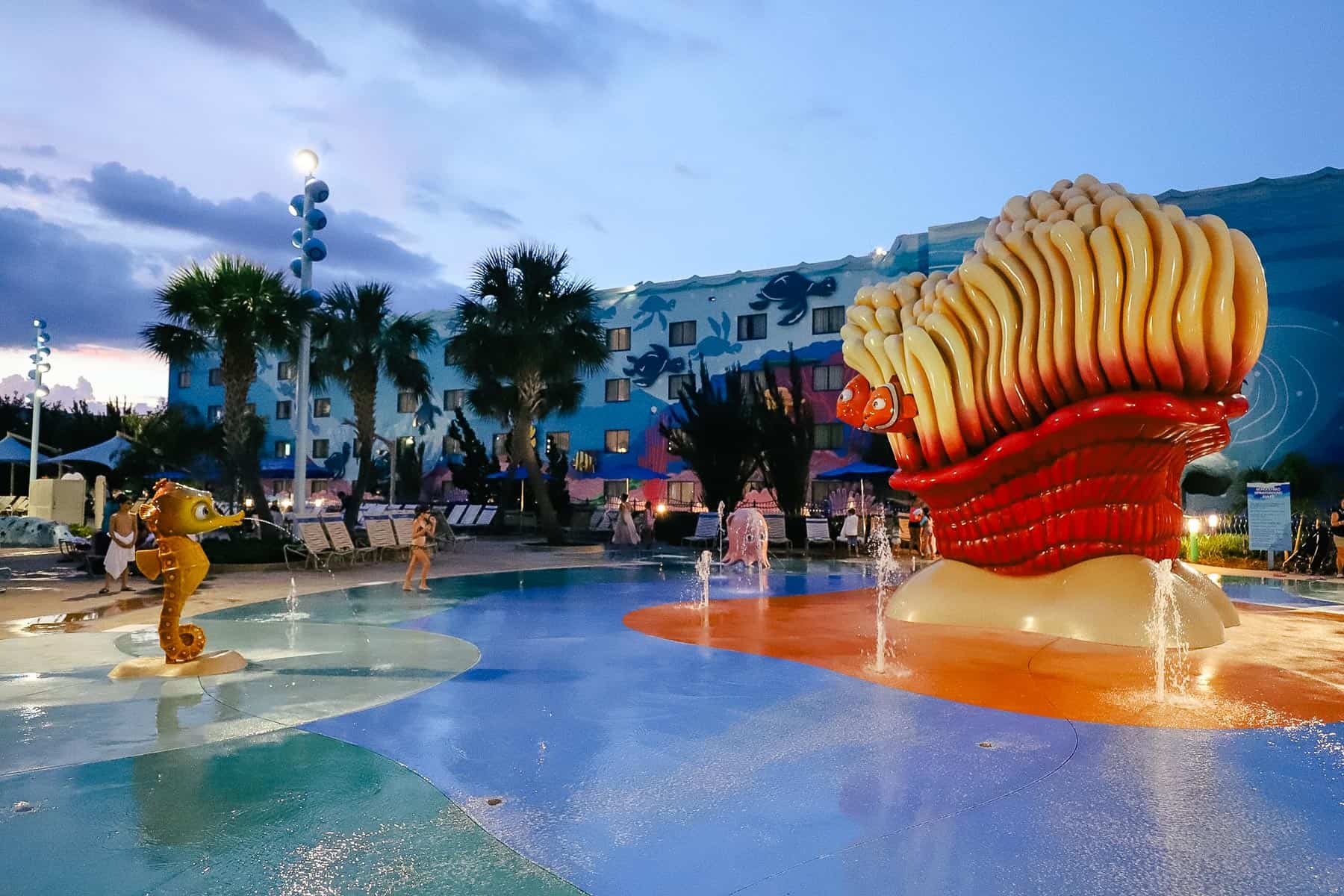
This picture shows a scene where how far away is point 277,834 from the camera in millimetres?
3580

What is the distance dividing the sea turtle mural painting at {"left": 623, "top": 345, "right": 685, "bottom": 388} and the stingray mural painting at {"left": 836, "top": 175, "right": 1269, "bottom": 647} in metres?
25.3

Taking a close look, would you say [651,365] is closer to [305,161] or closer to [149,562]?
[305,161]

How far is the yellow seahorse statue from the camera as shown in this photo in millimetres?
6566

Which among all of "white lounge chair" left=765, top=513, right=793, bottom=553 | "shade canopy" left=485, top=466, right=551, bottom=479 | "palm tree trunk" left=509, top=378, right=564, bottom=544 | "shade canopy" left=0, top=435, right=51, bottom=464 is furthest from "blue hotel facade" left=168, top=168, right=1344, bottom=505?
"white lounge chair" left=765, top=513, right=793, bottom=553

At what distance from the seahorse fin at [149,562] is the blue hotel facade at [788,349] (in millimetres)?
25376

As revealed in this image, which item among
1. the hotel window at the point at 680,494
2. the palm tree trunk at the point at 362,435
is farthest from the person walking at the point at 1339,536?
the hotel window at the point at 680,494

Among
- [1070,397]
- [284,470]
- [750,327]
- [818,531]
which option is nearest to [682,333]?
[750,327]

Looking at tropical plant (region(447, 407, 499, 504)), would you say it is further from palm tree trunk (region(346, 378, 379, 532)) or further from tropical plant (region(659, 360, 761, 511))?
palm tree trunk (region(346, 378, 379, 532))

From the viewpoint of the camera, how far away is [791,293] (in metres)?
32.5

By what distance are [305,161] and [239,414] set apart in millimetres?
5270

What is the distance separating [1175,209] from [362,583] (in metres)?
11.5

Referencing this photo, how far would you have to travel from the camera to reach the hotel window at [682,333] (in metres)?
34.5

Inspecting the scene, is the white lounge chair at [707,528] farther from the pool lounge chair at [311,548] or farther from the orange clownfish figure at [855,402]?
the orange clownfish figure at [855,402]

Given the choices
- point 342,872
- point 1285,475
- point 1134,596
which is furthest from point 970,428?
point 1285,475
